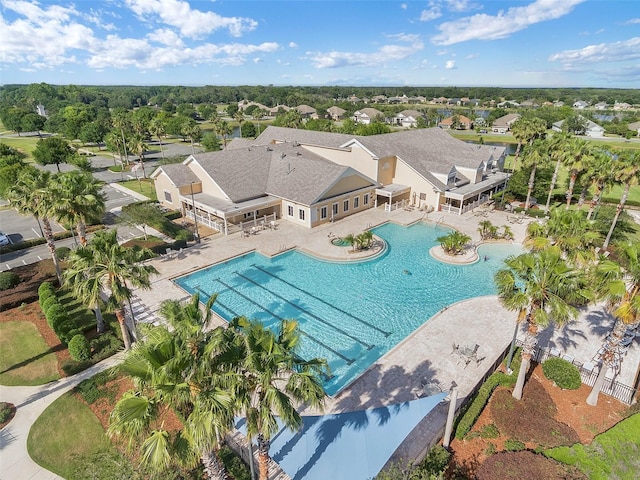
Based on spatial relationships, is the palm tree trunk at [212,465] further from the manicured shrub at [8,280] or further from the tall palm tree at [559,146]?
the tall palm tree at [559,146]

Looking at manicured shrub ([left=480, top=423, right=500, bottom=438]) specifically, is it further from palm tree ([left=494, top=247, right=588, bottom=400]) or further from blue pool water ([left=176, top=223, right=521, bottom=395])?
blue pool water ([left=176, top=223, right=521, bottom=395])

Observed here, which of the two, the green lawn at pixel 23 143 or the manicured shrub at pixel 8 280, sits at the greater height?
the green lawn at pixel 23 143

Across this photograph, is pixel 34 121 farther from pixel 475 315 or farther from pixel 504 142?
pixel 504 142

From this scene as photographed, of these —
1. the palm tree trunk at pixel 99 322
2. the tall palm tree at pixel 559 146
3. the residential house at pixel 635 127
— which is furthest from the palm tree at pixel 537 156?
the residential house at pixel 635 127

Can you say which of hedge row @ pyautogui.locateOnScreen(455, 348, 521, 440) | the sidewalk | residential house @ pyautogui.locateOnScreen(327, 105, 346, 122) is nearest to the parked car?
the sidewalk

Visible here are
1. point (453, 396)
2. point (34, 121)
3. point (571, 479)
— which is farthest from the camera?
point (34, 121)

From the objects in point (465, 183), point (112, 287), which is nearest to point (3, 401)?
point (112, 287)

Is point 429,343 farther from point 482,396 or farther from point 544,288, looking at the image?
point 544,288
